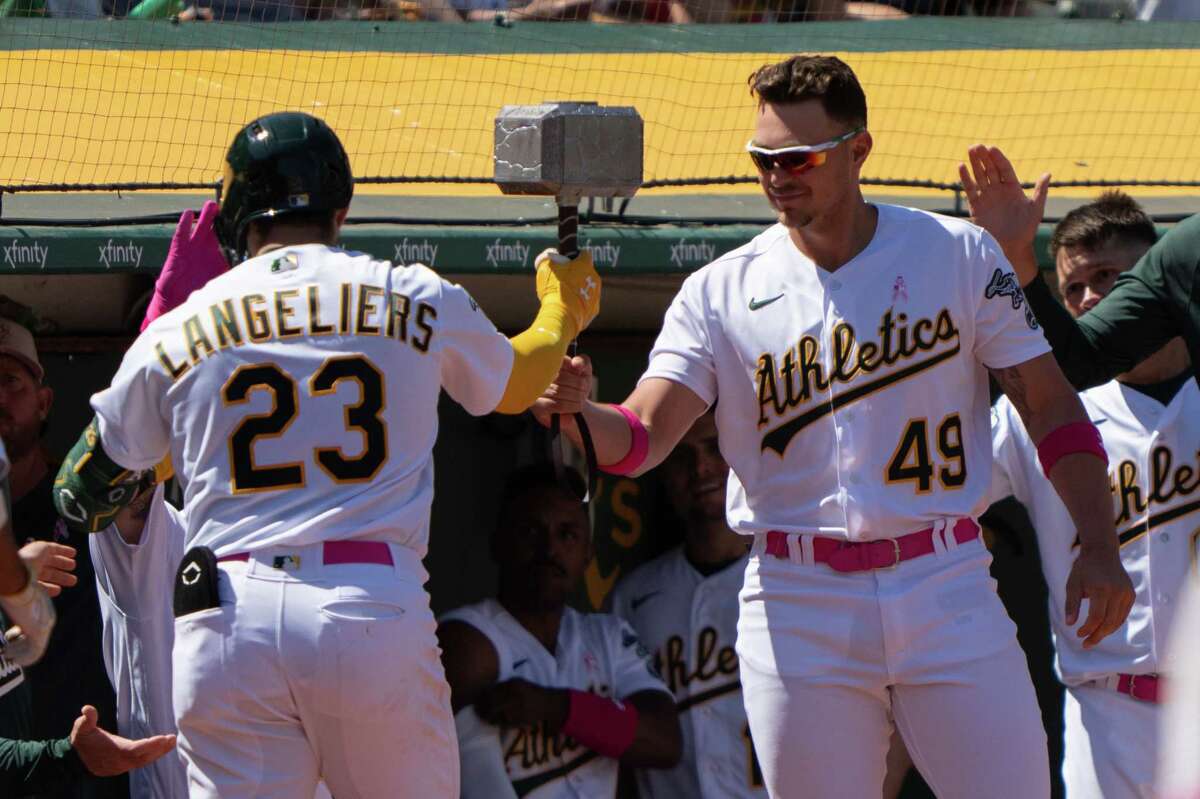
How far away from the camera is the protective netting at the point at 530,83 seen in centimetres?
541

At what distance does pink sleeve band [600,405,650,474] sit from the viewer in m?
3.29

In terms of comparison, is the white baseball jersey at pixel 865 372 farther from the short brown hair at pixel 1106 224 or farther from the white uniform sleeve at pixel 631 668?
the white uniform sleeve at pixel 631 668

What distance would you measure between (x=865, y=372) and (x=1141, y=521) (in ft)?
4.35

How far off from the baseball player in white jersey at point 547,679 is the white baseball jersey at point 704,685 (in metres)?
0.15

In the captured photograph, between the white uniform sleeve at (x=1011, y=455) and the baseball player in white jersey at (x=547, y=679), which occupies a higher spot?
the white uniform sleeve at (x=1011, y=455)

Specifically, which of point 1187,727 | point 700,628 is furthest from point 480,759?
point 1187,727

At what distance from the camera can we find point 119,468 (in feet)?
10.3

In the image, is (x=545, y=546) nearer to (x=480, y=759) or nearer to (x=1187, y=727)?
(x=480, y=759)

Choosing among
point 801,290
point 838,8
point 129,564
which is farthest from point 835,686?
point 838,8

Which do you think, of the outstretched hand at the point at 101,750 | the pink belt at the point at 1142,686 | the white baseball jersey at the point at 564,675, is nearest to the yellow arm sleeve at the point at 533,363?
the outstretched hand at the point at 101,750

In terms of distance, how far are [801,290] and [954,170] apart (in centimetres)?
259

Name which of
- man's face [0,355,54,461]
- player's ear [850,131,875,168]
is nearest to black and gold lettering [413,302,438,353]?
player's ear [850,131,875,168]

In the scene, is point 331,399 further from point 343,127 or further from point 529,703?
point 343,127

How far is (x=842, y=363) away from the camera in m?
3.21
